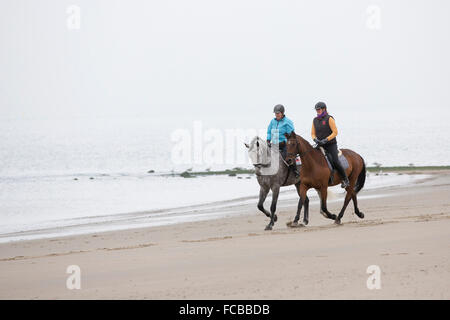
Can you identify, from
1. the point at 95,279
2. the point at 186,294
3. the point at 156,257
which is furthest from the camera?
the point at 156,257

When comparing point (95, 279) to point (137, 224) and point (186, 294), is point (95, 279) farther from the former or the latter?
point (137, 224)

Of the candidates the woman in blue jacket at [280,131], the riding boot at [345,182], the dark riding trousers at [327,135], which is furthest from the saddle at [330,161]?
the woman in blue jacket at [280,131]

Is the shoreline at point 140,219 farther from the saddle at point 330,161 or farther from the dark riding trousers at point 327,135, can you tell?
the dark riding trousers at point 327,135

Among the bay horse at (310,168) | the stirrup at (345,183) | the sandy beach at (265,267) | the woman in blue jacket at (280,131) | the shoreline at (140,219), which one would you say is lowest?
the shoreline at (140,219)

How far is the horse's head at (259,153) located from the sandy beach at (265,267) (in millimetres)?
1633

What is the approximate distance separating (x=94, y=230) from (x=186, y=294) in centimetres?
1149

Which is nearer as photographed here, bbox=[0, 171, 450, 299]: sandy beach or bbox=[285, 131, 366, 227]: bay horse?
bbox=[0, 171, 450, 299]: sandy beach

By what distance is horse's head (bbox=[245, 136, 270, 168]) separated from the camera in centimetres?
1568

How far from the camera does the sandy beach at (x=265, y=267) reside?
28.7 feet

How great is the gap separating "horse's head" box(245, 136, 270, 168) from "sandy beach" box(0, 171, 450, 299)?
1.63 m

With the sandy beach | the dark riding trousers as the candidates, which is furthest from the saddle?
the sandy beach

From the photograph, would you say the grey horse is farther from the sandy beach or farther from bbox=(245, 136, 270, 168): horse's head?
the sandy beach
